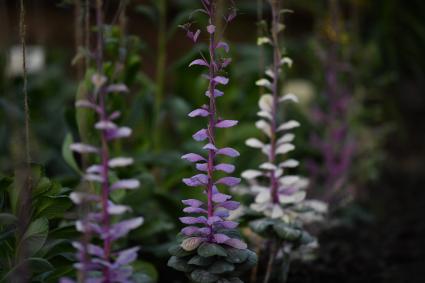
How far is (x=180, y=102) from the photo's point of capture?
284 cm

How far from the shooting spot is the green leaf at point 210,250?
4.51 ft

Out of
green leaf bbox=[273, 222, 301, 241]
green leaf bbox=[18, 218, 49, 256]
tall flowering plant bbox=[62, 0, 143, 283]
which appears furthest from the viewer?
green leaf bbox=[273, 222, 301, 241]

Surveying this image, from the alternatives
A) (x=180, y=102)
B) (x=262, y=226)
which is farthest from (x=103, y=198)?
(x=180, y=102)

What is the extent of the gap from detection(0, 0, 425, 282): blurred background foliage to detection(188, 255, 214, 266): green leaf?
35 centimetres

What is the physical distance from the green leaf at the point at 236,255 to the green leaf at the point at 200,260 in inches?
1.7

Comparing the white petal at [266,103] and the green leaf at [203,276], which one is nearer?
the green leaf at [203,276]

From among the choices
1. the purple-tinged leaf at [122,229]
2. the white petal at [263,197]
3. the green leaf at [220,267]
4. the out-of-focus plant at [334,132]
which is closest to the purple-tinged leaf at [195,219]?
the green leaf at [220,267]

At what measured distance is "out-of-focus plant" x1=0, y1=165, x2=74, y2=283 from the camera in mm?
1461

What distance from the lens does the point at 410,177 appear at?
414cm

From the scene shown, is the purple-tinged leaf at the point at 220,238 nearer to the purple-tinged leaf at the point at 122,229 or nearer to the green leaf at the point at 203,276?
the green leaf at the point at 203,276

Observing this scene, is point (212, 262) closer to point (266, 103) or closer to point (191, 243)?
point (191, 243)

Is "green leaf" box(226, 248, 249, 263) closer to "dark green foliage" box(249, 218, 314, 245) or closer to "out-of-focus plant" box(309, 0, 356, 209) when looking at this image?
"dark green foliage" box(249, 218, 314, 245)

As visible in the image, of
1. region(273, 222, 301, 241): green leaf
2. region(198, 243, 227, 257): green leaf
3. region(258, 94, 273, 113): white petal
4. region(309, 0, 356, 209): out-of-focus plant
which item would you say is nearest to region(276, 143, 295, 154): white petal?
region(258, 94, 273, 113): white petal

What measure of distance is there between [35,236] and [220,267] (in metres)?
0.47
